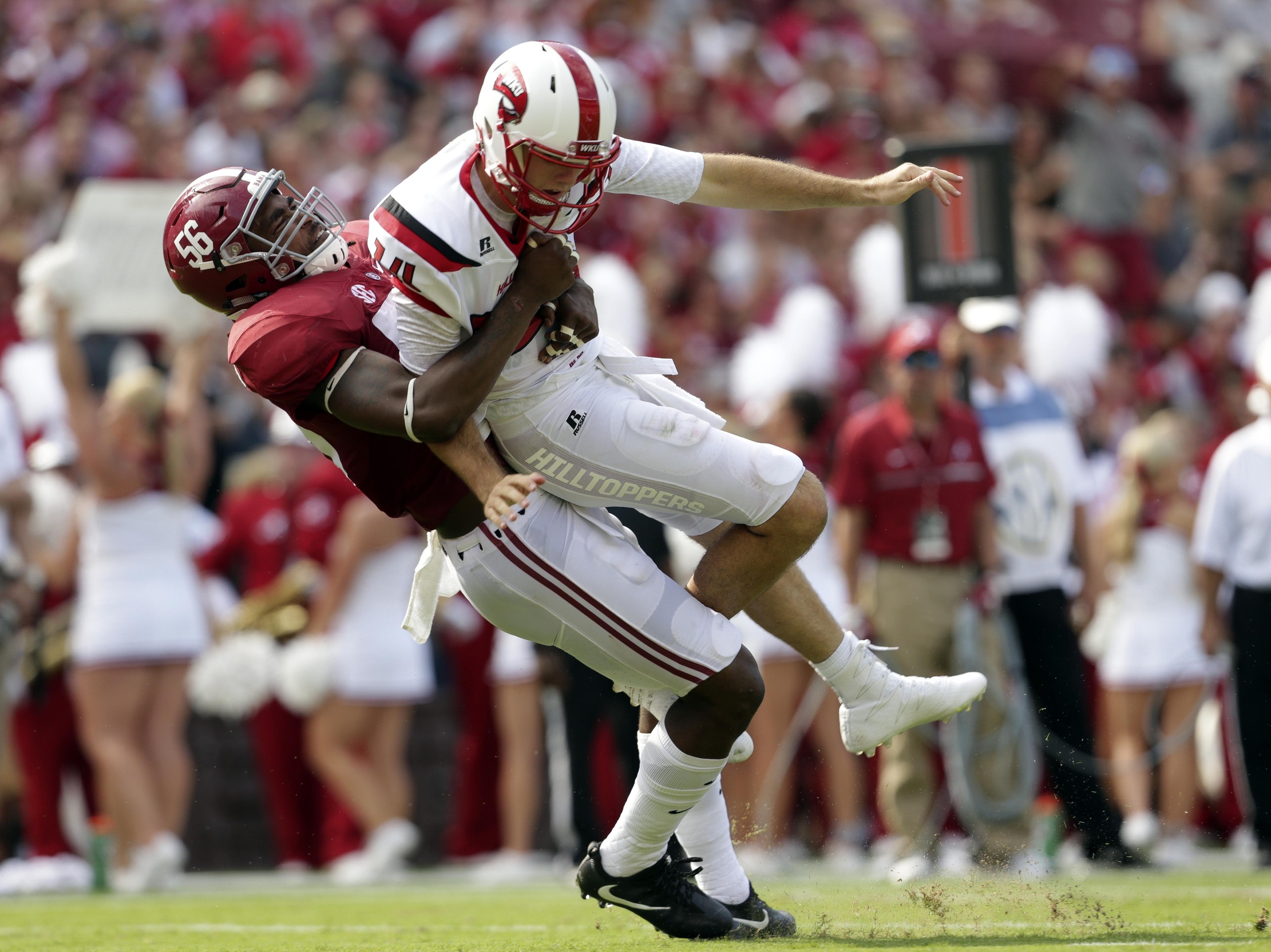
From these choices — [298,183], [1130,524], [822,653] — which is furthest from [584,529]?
[298,183]

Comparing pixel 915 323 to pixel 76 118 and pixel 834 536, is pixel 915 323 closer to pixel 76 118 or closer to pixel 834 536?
pixel 834 536

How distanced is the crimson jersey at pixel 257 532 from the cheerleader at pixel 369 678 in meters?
0.71

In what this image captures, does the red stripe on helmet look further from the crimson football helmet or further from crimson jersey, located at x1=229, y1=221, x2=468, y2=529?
the crimson football helmet

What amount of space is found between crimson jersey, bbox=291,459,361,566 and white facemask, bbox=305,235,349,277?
4432mm

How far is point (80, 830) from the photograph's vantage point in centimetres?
954

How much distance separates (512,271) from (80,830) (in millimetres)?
5966

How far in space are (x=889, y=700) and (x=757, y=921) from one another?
2.57 feet

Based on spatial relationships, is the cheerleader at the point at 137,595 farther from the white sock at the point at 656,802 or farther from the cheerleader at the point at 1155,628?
the cheerleader at the point at 1155,628

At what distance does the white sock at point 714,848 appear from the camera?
538 centimetres

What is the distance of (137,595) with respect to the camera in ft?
28.7

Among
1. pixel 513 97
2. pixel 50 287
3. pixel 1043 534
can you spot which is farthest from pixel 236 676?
pixel 513 97

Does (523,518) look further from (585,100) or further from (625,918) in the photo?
(625,918)

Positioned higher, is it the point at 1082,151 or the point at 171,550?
the point at 1082,151

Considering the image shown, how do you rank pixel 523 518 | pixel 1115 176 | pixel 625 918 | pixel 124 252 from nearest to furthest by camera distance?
pixel 523 518
pixel 625 918
pixel 124 252
pixel 1115 176
